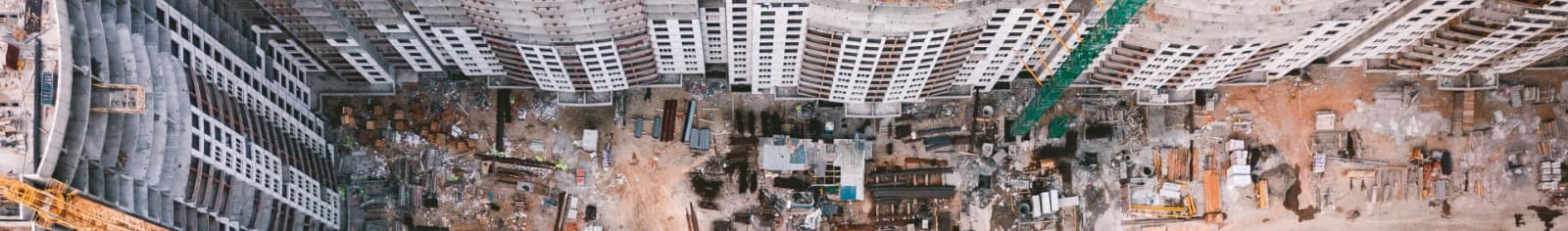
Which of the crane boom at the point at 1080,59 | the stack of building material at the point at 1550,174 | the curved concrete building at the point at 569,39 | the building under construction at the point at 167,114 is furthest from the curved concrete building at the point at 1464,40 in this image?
the building under construction at the point at 167,114

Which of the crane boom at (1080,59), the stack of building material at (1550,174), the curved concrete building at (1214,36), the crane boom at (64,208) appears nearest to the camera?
the crane boom at (64,208)

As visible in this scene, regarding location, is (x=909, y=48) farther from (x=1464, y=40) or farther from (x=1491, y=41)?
(x=1491, y=41)

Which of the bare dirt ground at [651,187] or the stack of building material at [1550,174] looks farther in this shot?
the stack of building material at [1550,174]

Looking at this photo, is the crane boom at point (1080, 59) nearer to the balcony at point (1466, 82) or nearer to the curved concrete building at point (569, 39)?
the curved concrete building at point (569, 39)

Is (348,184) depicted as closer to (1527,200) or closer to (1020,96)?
(1020,96)

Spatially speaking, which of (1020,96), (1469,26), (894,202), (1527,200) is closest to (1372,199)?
(1527,200)

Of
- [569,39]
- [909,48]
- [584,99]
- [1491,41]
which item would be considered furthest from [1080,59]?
[584,99]
